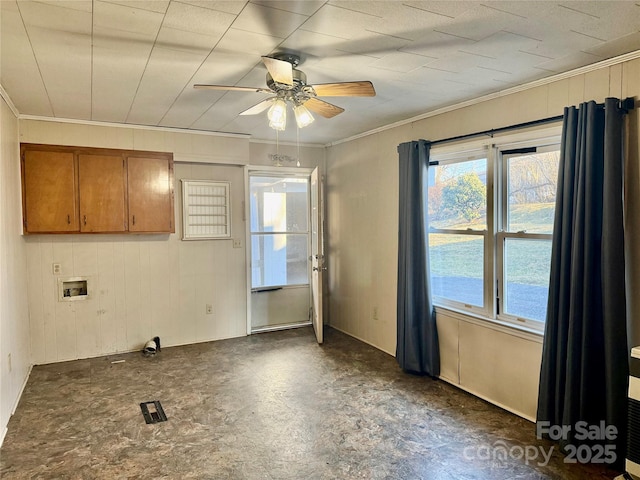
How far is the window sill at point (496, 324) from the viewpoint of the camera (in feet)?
9.86

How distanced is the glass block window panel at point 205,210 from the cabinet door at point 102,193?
683 millimetres

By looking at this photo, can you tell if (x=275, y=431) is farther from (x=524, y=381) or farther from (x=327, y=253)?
(x=327, y=253)

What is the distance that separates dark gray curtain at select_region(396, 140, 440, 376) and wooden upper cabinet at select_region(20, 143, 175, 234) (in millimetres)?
2549

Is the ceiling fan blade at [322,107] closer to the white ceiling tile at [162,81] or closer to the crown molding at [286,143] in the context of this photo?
the white ceiling tile at [162,81]

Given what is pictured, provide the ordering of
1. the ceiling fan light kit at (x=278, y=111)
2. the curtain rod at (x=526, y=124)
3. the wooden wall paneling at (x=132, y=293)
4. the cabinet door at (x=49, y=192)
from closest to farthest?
the curtain rod at (x=526, y=124), the ceiling fan light kit at (x=278, y=111), the cabinet door at (x=49, y=192), the wooden wall paneling at (x=132, y=293)

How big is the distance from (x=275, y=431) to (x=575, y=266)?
225cm

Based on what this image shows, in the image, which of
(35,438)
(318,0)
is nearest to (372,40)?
(318,0)

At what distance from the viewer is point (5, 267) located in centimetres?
307

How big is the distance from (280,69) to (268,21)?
243mm

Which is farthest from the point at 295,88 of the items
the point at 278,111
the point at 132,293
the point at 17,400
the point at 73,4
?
the point at 17,400

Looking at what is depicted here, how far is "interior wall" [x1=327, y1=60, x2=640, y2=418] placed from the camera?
2604mm

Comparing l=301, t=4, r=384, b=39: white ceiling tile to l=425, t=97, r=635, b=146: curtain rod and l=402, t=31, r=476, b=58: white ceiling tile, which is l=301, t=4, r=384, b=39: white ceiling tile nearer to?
l=402, t=31, r=476, b=58: white ceiling tile

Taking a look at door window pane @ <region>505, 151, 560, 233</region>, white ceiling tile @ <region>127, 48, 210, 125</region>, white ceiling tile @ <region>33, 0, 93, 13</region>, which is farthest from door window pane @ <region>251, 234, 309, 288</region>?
white ceiling tile @ <region>33, 0, 93, 13</region>

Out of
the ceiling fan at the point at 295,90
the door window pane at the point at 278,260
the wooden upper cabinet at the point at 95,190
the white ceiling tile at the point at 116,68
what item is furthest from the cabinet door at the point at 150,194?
the ceiling fan at the point at 295,90
